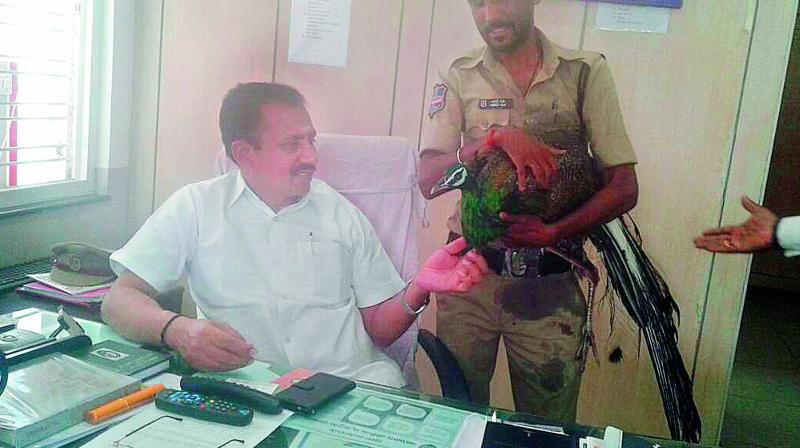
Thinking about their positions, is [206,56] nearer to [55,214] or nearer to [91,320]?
[55,214]

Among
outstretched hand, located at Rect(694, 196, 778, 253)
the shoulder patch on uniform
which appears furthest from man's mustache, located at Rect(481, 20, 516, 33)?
outstretched hand, located at Rect(694, 196, 778, 253)

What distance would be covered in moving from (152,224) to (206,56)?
401 mm

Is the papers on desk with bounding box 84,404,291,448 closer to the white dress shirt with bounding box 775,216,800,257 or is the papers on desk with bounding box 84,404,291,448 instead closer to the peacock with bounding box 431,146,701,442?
the peacock with bounding box 431,146,701,442

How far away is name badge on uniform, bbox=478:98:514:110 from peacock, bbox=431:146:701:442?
0.10 metres

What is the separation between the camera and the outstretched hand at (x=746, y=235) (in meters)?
1.30

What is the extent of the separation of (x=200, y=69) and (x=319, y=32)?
0.30 meters

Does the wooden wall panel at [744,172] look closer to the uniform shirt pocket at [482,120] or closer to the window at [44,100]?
the uniform shirt pocket at [482,120]

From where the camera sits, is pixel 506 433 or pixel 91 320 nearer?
pixel 506 433

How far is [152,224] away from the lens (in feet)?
4.99

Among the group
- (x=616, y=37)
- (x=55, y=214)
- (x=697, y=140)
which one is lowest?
(x=55, y=214)

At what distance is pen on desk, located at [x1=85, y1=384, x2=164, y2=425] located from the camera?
3.59 ft

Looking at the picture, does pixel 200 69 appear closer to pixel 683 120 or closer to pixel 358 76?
pixel 358 76

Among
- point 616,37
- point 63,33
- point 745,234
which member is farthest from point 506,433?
point 63,33

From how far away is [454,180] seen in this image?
1.44 meters
